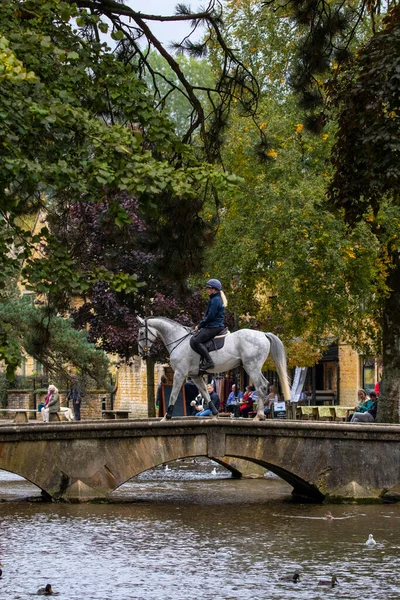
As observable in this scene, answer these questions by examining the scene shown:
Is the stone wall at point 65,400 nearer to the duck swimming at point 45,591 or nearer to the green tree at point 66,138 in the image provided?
the green tree at point 66,138

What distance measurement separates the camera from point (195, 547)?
16.5 metres

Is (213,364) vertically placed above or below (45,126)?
below

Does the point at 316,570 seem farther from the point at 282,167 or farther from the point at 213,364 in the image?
the point at 282,167

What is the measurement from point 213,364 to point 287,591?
10706mm

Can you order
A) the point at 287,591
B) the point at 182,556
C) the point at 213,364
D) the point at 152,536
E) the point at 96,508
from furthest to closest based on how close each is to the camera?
the point at 213,364 → the point at 96,508 → the point at 152,536 → the point at 182,556 → the point at 287,591

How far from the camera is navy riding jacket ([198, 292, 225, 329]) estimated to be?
76.2 ft

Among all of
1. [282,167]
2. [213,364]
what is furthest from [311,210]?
[213,364]

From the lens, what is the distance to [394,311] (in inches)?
1278

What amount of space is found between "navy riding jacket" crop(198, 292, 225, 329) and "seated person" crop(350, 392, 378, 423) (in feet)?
21.6

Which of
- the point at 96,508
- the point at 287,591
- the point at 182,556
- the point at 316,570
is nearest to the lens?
the point at 287,591

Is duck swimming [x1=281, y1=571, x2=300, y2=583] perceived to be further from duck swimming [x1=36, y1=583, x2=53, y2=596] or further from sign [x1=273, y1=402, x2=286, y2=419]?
sign [x1=273, y1=402, x2=286, y2=419]

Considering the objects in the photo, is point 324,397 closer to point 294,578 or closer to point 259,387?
point 259,387

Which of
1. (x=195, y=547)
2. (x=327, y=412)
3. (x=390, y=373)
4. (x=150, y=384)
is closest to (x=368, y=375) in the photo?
(x=327, y=412)

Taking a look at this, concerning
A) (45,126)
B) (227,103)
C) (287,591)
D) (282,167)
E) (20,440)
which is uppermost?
Result: (282,167)
